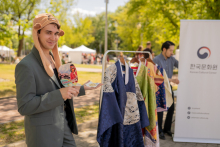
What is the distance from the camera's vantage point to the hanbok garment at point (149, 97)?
2803 mm

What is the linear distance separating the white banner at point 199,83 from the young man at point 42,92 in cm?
319

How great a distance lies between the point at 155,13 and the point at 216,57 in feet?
25.6

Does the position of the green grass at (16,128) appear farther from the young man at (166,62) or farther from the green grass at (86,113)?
the young man at (166,62)

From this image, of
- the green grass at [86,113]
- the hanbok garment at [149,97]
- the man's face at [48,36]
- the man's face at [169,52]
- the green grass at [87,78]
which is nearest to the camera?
the man's face at [48,36]

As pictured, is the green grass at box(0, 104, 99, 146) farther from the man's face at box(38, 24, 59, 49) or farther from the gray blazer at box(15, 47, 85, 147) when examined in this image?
the man's face at box(38, 24, 59, 49)

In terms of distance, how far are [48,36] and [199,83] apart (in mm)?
3573

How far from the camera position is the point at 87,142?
4109 mm

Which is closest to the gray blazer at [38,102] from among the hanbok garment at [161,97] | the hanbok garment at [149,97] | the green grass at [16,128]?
the hanbok garment at [149,97]

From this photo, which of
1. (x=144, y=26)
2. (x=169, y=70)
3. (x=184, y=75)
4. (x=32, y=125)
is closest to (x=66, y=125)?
(x=32, y=125)

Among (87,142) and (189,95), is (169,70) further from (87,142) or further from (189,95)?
(87,142)

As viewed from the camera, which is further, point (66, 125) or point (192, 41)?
point (192, 41)

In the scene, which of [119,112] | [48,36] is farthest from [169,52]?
[48,36]

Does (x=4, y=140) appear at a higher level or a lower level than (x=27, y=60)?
lower

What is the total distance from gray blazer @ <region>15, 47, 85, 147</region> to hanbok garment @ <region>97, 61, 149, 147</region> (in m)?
0.70
